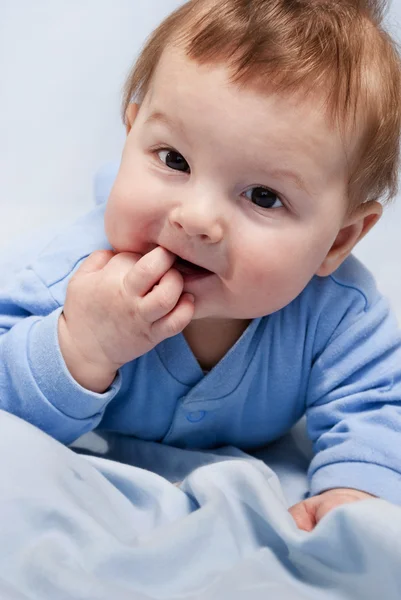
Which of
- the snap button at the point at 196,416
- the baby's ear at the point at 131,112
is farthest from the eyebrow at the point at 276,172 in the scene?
the snap button at the point at 196,416

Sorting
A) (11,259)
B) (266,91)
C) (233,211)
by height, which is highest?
(266,91)

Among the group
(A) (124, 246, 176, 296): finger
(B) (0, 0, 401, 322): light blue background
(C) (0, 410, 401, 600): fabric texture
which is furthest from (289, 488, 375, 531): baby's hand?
(B) (0, 0, 401, 322): light blue background

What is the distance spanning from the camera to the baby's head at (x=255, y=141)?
1.04 metres

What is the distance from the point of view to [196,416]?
4.18 feet

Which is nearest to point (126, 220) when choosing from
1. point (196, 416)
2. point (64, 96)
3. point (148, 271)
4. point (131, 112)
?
point (148, 271)

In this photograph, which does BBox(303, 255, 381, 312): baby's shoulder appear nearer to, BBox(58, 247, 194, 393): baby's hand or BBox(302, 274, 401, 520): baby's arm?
BBox(302, 274, 401, 520): baby's arm

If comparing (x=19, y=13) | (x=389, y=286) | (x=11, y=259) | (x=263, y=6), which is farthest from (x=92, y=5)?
(x=263, y=6)

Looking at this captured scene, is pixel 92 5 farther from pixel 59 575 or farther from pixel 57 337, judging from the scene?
pixel 59 575

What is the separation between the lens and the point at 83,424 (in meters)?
1.19

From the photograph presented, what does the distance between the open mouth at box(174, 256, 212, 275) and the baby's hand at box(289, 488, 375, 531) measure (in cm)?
31

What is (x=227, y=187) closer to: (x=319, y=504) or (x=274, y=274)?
(x=274, y=274)

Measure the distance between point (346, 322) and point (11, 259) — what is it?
0.60m

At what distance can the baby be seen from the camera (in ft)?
3.46

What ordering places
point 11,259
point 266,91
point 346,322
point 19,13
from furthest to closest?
point 19,13 < point 11,259 < point 346,322 < point 266,91
